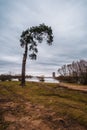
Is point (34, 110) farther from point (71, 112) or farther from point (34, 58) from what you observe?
point (34, 58)

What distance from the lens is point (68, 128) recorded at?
589 inches

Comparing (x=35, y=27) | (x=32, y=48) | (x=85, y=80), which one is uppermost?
(x=35, y=27)

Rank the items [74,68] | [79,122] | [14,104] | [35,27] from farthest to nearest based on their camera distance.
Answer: [74,68]
[35,27]
[14,104]
[79,122]

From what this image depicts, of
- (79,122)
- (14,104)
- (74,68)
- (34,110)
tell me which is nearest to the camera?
(79,122)

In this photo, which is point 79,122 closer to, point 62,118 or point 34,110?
point 62,118

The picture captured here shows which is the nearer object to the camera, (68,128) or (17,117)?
(68,128)

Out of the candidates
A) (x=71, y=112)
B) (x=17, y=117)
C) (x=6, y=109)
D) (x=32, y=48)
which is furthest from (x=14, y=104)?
(x=32, y=48)

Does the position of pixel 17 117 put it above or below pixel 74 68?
below

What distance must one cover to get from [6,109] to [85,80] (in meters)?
50.4

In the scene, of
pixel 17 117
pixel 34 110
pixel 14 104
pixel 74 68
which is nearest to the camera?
pixel 17 117

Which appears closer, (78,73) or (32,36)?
(32,36)

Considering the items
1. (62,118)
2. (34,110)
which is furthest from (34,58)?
(62,118)

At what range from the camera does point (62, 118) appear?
17.0 metres

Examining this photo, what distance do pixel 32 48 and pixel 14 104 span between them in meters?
21.0
